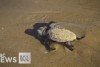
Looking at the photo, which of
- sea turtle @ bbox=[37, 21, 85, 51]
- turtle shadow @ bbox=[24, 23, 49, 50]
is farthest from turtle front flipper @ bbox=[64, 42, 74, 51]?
turtle shadow @ bbox=[24, 23, 49, 50]

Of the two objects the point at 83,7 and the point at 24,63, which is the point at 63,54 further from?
the point at 83,7

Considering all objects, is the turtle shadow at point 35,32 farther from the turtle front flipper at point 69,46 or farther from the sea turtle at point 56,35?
the turtle front flipper at point 69,46

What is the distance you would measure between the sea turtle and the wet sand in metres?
0.03

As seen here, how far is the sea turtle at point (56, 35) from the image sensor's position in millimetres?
1446

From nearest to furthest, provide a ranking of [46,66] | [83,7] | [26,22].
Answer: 1. [46,66]
2. [26,22]
3. [83,7]

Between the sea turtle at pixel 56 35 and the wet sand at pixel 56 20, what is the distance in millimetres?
32

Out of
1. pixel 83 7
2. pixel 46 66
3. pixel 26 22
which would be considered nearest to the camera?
pixel 46 66

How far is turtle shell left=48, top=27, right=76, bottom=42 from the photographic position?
4.74 feet

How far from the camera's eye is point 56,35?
4.75 ft

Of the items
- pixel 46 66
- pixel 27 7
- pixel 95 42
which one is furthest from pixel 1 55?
pixel 95 42

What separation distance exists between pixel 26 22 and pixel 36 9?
0.40 ft

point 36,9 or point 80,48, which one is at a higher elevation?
point 36,9

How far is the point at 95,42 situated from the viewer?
4.89 feet

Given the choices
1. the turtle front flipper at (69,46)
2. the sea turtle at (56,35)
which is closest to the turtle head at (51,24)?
the sea turtle at (56,35)
